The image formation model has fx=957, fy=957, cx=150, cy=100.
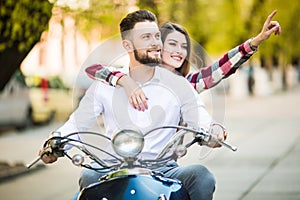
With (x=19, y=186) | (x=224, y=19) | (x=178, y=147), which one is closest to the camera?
(x=178, y=147)

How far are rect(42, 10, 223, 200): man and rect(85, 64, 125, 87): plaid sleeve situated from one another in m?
0.05

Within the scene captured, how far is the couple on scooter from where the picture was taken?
521 centimetres

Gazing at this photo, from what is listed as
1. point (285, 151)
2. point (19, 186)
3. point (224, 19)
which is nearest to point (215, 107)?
point (19, 186)

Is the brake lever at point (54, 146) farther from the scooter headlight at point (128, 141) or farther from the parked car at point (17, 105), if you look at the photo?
the parked car at point (17, 105)

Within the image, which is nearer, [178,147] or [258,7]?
[178,147]

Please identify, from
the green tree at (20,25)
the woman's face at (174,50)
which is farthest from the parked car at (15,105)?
the woman's face at (174,50)

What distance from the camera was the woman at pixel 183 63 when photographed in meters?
5.18

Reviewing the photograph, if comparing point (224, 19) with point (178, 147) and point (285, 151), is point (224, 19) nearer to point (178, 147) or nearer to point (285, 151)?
point (285, 151)

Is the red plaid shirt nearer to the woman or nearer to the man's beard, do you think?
the woman

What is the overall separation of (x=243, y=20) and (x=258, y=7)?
3.96ft

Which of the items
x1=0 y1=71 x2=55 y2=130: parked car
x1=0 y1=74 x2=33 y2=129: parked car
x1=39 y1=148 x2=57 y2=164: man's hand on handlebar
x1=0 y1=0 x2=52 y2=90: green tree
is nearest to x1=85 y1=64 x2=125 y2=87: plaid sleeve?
x1=39 y1=148 x2=57 y2=164: man's hand on handlebar

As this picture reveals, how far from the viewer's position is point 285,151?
16.7 meters

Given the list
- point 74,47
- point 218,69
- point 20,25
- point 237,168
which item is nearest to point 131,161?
point 218,69

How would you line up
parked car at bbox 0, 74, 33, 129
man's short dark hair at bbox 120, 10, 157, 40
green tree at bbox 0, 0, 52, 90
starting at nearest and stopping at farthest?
man's short dark hair at bbox 120, 10, 157, 40, green tree at bbox 0, 0, 52, 90, parked car at bbox 0, 74, 33, 129
